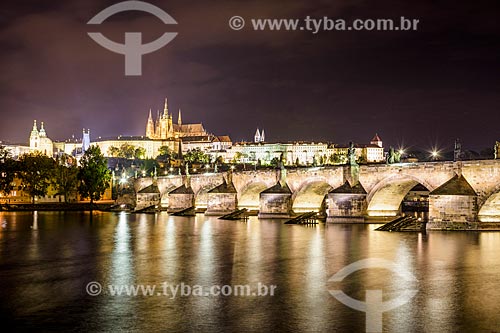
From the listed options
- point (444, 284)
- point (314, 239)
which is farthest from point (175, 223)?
point (444, 284)

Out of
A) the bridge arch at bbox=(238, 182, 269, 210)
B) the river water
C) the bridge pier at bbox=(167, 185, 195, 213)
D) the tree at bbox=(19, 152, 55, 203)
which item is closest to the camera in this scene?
the river water

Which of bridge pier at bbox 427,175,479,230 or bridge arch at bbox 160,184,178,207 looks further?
bridge arch at bbox 160,184,178,207

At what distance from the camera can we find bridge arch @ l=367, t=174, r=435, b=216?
138 feet

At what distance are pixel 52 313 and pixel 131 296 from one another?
2.60 metres

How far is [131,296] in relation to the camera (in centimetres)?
1797

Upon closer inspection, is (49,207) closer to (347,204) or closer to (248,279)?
(347,204)

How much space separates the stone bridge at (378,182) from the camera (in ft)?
116

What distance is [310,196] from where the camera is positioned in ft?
172

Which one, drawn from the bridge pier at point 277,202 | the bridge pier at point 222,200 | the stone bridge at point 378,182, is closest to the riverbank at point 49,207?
the stone bridge at point 378,182

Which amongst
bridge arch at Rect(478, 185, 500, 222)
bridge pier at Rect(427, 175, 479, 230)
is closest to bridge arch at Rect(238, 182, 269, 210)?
bridge pier at Rect(427, 175, 479, 230)

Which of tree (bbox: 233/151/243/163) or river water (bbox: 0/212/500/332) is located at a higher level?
tree (bbox: 233/151/243/163)

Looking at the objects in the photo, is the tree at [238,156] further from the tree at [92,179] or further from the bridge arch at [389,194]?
the bridge arch at [389,194]

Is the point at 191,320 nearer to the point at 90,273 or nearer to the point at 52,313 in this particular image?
the point at 52,313

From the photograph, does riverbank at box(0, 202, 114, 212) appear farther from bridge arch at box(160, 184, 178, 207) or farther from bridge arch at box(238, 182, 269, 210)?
bridge arch at box(238, 182, 269, 210)
